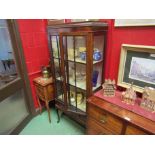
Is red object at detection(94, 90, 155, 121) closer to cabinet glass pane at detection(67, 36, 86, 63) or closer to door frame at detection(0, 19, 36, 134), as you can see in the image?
cabinet glass pane at detection(67, 36, 86, 63)

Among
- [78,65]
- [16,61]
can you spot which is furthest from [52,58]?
[16,61]

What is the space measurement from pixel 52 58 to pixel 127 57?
0.96 metres

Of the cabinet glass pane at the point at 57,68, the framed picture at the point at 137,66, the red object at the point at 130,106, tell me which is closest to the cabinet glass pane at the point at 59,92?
the cabinet glass pane at the point at 57,68

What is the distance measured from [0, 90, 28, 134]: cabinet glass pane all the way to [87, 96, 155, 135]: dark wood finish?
1178 millimetres

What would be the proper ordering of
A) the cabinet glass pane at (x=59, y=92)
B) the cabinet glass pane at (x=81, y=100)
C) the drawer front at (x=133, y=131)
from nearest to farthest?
the drawer front at (x=133, y=131) < the cabinet glass pane at (x=81, y=100) < the cabinet glass pane at (x=59, y=92)

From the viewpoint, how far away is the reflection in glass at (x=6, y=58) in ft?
5.16

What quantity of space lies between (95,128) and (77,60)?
79 cm

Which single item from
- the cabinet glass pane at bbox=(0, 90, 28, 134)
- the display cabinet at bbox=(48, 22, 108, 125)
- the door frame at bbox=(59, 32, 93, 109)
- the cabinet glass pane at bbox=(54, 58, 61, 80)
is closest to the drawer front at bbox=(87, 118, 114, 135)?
the display cabinet at bbox=(48, 22, 108, 125)

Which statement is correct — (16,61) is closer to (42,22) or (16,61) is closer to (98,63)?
(42,22)

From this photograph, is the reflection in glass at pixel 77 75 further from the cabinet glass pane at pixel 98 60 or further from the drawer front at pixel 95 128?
the drawer front at pixel 95 128

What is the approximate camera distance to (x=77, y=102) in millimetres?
1718

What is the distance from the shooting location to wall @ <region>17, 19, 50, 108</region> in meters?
1.74

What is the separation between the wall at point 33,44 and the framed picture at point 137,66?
135cm
